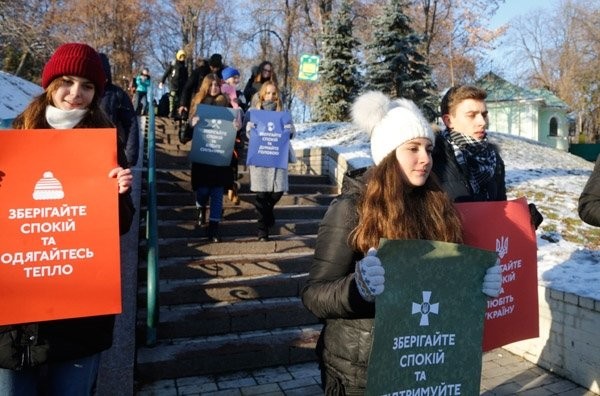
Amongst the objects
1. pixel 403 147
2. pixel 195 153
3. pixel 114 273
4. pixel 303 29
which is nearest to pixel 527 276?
pixel 403 147

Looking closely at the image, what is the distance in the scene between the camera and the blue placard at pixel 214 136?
20.1ft

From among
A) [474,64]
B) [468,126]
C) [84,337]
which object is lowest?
[84,337]

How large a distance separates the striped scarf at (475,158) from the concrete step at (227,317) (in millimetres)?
2564

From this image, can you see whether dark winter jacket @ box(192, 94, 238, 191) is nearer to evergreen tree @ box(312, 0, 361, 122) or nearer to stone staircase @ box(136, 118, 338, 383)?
stone staircase @ box(136, 118, 338, 383)

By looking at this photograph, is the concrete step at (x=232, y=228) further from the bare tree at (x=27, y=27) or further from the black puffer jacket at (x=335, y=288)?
the bare tree at (x=27, y=27)

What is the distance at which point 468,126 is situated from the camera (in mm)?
3322

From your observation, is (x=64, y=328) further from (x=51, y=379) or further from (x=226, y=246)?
(x=226, y=246)

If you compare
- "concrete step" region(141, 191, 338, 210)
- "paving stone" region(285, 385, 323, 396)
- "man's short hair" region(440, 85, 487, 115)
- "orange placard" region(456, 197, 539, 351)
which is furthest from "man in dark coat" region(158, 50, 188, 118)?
"orange placard" region(456, 197, 539, 351)

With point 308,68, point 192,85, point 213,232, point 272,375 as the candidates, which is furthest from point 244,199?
point 308,68

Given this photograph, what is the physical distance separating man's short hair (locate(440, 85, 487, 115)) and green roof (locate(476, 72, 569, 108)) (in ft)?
113

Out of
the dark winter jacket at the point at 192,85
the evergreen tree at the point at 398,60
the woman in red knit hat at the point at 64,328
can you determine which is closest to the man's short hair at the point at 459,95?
the woman in red knit hat at the point at 64,328

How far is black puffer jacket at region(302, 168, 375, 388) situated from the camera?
6.75 ft

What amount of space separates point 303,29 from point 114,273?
32180 millimetres

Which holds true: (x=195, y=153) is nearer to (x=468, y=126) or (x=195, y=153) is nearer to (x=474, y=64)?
(x=468, y=126)
